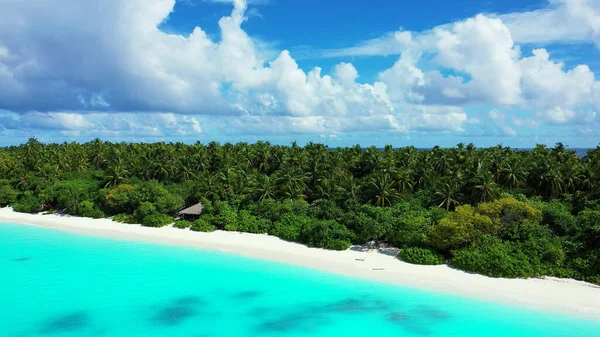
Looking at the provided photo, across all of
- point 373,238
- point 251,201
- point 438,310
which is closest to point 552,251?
point 438,310

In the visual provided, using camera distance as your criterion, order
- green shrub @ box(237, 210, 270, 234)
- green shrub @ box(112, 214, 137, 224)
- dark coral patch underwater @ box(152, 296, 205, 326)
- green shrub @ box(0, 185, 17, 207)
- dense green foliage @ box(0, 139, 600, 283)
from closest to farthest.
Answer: dark coral patch underwater @ box(152, 296, 205, 326), dense green foliage @ box(0, 139, 600, 283), green shrub @ box(237, 210, 270, 234), green shrub @ box(112, 214, 137, 224), green shrub @ box(0, 185, 17, 207)

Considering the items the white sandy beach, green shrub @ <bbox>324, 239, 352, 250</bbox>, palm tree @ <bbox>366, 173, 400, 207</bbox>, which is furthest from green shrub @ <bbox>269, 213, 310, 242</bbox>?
palm tree @ <bbox>366, 173, 400, 207</bbox>

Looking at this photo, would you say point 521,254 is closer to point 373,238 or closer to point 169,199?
point 373,238

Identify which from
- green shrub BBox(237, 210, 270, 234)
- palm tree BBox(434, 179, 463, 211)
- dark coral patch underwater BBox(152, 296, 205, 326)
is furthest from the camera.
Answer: green shrub BBox(237, 210, 270, 234)

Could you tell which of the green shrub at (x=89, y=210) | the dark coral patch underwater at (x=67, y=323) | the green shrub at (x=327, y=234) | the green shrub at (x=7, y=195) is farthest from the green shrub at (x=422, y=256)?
the green shrub at (x=7, y=195)

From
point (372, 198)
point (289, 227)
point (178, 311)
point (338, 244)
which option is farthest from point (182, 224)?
point (178, 311)

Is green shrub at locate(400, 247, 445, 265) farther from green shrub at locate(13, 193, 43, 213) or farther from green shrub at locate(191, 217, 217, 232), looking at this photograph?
green shrub at locate(13, 193, 43, 213)
